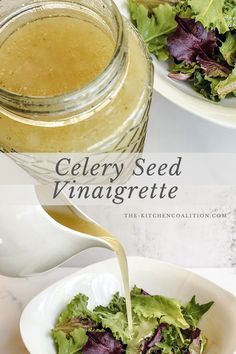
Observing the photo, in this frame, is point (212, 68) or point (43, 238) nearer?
point (43, 238)

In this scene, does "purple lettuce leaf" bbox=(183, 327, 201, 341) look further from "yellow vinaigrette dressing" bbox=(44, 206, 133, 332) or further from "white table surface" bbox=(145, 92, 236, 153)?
"white table surface" bbox=(145, 92, 236, 153)

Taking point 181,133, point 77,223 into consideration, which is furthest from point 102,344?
point 181,133

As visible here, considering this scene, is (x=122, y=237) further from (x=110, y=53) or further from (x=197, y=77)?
(x=110, y=53)

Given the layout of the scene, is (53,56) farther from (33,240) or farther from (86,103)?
(33,240)

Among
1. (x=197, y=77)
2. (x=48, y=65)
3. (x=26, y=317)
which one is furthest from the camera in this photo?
(x=197, y=77)

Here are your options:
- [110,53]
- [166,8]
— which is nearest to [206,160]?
[166,8]
